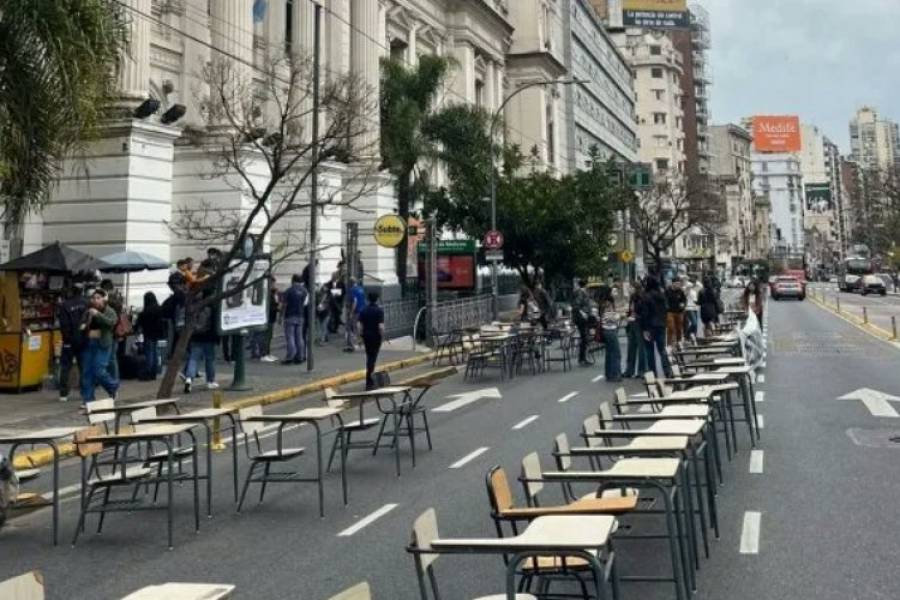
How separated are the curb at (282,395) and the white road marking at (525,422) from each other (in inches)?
162

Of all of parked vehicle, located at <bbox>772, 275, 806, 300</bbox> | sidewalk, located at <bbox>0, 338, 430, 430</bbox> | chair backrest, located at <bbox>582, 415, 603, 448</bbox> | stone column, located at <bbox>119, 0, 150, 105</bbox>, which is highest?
stone column, located at <bbox>119, 0, 150, 105</bbox>

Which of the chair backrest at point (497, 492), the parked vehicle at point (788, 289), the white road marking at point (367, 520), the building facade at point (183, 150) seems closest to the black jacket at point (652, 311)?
the building facade at point (183, 150)

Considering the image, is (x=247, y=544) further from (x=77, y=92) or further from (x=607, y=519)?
(x=77, y=92)

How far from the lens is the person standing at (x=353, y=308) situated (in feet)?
75.3

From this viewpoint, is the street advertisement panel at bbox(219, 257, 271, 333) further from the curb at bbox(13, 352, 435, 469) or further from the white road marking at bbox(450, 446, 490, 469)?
the white road marking at bbox(450, 446, 490, 469)

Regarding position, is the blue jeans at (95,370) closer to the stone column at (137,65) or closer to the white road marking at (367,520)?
the white road marking at (367,520)

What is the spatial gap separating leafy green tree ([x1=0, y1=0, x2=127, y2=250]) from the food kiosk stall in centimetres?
386

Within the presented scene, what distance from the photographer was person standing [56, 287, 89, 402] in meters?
14.1

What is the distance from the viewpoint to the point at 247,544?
679 centimetres

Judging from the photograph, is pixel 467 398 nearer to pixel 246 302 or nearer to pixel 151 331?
pixel 246 302

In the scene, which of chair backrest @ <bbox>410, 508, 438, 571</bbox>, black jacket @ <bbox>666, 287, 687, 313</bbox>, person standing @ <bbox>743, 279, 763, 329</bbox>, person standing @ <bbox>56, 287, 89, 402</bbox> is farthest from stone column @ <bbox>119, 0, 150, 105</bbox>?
chair backrest @ <bbox>410, 508, 438, 571</bbox>

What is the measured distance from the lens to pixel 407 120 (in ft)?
102

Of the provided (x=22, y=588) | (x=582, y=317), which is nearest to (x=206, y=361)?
(x=582, y=317)

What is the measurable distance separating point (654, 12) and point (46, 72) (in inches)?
3510
